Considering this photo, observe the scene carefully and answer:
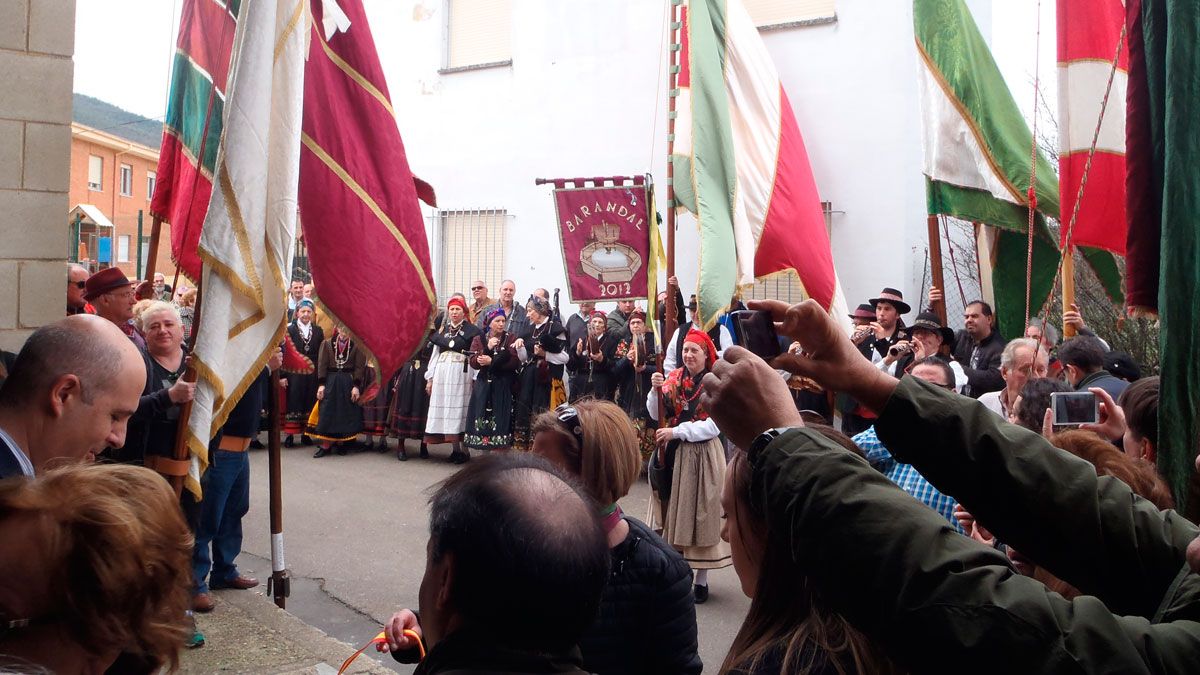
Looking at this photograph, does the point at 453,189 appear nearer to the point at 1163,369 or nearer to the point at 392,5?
the point at 392,5

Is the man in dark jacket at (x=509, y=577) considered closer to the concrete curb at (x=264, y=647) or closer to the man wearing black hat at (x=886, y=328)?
the concrete curb at (x=264, y=647)

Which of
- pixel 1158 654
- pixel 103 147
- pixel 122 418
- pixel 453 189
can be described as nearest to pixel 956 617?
pixel 1158 654

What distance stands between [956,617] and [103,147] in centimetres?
4765

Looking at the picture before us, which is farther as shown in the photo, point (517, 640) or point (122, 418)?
point (122, 418)

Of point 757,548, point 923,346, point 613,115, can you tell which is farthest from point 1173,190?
point 613,115

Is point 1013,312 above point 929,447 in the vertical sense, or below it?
above

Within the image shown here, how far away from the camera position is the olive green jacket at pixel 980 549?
117 centimetres

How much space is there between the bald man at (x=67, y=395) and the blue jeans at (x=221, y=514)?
340 cm

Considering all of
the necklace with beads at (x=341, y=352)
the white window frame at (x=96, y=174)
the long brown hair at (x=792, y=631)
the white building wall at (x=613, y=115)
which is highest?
the white window frame at (x=96, y=174)

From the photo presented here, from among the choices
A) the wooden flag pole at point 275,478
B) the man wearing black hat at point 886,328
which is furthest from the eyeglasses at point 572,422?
the man wearing black hat at point 886,328

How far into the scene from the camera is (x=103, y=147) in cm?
4312

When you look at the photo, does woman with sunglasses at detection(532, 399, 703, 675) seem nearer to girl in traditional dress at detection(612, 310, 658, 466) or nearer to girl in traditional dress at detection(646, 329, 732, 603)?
girl in traditional dress at detection(646, 329, 732, 603)

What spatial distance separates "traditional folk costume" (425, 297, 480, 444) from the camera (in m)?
12.1

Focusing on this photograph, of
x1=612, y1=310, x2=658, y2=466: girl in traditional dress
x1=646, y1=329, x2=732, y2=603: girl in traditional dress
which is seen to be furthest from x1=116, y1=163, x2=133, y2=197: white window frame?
x1=646, y1=329, x2=732, y2=603: girl in traditional dress
